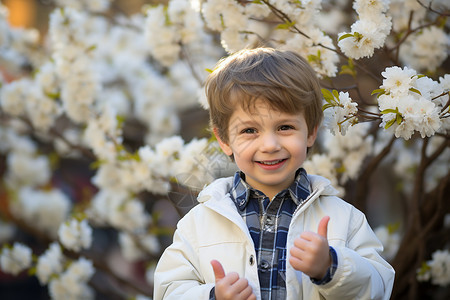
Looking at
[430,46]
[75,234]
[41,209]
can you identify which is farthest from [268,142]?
[41,209]

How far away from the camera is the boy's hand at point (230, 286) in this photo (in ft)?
4.56

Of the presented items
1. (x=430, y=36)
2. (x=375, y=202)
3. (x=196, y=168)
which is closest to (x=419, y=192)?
(x=430, y=36)

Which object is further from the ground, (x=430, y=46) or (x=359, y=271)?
(x=430, y=46)

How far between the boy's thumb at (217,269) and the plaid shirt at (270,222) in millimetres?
63

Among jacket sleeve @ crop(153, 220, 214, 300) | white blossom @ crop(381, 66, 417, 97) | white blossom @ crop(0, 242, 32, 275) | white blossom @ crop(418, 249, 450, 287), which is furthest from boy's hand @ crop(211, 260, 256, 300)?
white blossom @ crop(0, 242, 32, 275)

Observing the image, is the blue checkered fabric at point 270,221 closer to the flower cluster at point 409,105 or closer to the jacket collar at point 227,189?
the jacket collar at point 227,189

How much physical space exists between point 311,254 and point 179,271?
1.43 ft

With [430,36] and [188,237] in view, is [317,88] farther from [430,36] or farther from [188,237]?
[430,36]

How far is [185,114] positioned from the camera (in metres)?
4.55

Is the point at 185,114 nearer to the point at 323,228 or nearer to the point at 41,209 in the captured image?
the point at 41,209

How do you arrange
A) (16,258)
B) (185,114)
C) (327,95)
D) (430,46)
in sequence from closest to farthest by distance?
(327,95) < (430,46) < (16,258) < (185,114)

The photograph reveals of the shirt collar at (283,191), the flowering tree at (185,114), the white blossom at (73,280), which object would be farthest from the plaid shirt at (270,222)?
Answer: the white blossom at (73,280)

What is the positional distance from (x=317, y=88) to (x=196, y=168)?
0.79m

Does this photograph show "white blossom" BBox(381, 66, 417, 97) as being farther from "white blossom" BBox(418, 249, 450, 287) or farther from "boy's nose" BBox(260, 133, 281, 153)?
"white blossom" BBox(418, 249, 450, 287)
